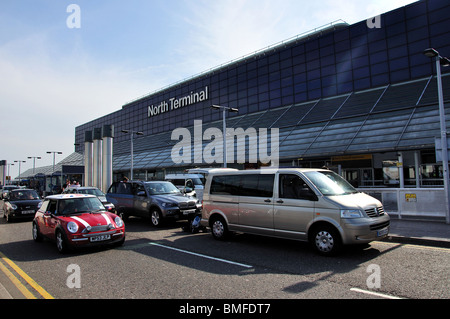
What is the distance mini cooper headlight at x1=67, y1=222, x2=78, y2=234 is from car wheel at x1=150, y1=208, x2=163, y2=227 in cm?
430

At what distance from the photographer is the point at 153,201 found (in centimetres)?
1206

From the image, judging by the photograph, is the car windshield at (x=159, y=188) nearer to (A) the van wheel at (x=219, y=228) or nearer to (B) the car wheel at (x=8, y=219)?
(A) the van wheel at (x=219, y=228)

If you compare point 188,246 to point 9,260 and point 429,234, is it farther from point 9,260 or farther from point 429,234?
point 429,234

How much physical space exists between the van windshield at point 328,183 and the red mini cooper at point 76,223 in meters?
5.24

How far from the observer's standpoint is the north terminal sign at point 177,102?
163 feet

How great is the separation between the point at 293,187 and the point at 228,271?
2.82 meters

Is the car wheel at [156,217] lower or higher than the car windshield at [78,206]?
lower

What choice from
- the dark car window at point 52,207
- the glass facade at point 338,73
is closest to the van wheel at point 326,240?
the dark car window at point 52,207

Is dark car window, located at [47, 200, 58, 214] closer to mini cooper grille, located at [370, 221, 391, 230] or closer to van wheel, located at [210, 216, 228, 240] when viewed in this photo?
van wheel, located at [210, 216, 228, 240]

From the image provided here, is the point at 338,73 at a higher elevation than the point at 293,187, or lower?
higher

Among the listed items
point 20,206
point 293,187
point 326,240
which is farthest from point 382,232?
point 20,206

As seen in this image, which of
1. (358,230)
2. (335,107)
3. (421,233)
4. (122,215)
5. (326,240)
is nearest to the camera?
(358,230)

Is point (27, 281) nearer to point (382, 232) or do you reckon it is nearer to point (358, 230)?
point (358, 230)

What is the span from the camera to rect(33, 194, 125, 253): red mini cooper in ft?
24.5
